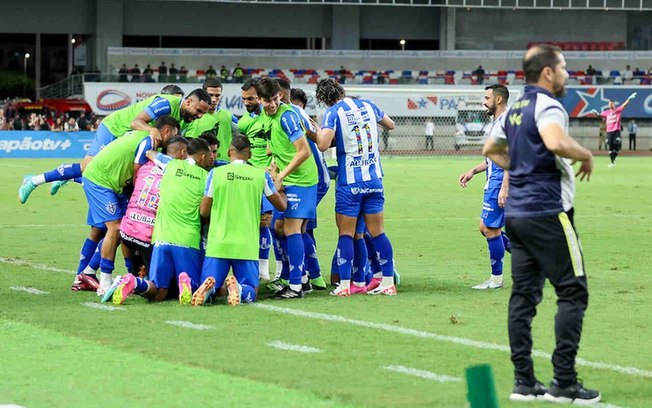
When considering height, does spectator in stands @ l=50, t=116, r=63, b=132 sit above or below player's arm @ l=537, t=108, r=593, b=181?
below

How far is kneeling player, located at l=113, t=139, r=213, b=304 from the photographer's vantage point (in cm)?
1114

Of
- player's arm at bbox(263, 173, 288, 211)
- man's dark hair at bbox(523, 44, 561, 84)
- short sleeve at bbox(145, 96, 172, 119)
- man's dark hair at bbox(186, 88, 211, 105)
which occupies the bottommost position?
player's arm at bbox(263, 173, 288, 211)

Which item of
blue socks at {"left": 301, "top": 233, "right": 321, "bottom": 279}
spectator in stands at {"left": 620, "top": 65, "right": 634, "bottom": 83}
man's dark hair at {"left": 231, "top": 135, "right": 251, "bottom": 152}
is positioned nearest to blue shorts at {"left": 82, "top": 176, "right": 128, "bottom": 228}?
man's dark hair at {"left": 231, "top": 135, "right": 251, "bottom": 152}

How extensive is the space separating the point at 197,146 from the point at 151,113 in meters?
1.01

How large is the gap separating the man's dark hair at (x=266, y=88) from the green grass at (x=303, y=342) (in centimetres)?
191

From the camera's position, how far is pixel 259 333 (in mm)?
9352

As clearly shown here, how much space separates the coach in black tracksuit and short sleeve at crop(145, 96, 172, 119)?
5.66m

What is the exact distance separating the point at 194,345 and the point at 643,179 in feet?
88.2

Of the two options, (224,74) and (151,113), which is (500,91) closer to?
(151,113)

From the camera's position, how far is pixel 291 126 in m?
11.8

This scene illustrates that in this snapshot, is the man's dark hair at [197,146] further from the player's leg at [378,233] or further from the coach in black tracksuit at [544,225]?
the coach in black tracksuit at [544,225]

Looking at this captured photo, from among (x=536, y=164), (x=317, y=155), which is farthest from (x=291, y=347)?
(x=317, y=155)

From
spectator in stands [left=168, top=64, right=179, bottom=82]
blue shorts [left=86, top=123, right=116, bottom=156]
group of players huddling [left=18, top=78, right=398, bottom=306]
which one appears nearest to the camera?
group of players huddling [left=18, top=78, right=398, bottom=306]

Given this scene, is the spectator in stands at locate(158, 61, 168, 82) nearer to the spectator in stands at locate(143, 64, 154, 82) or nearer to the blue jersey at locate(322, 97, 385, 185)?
the spectator in stands at locate(143, 64, 154, 82)
